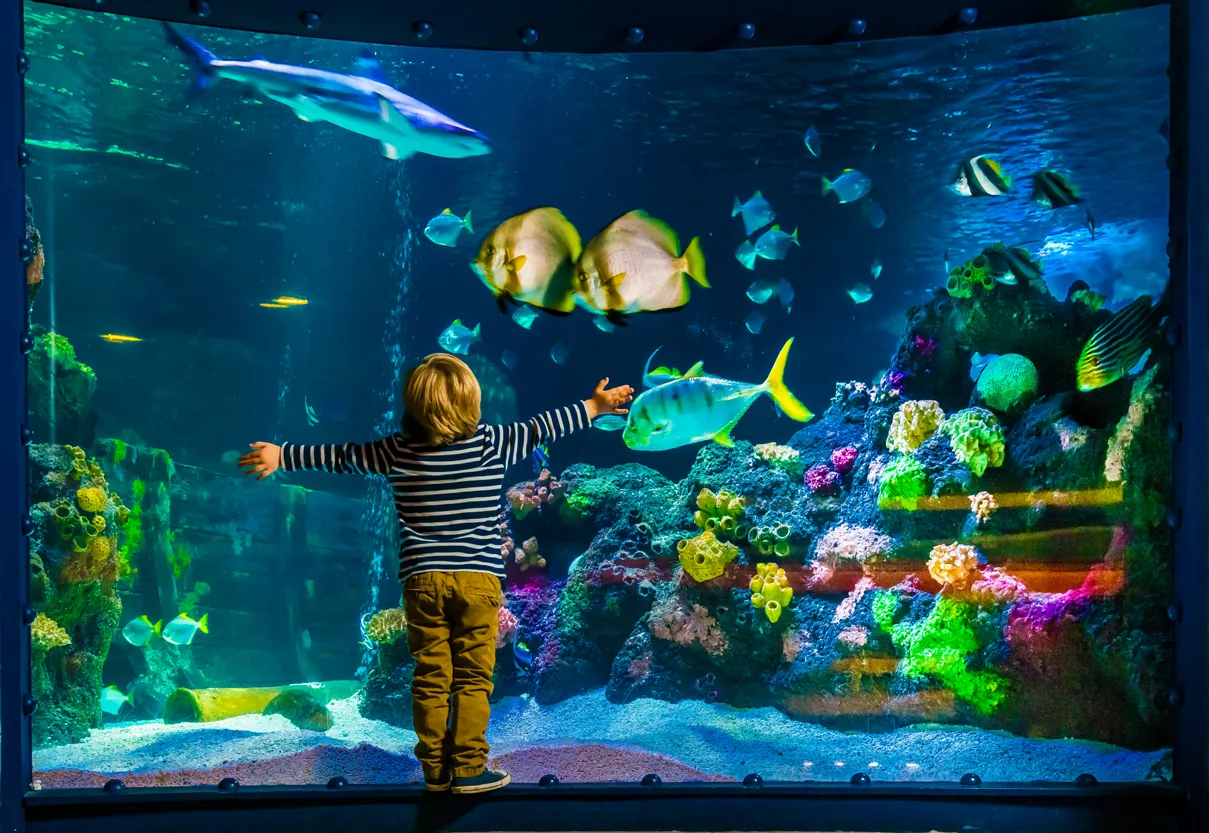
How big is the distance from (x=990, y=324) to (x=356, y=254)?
7077 millimetres

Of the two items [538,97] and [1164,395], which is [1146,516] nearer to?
[1164,395]

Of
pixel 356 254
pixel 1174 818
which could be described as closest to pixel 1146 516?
pixel 1174 818

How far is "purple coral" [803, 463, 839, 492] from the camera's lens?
4801 mm

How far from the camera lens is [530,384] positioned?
9383 millimetres

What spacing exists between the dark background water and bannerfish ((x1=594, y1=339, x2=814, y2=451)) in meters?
0.93

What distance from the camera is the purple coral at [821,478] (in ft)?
15.8

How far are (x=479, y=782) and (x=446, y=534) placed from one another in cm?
95

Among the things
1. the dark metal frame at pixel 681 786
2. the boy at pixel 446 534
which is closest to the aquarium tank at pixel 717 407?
the dark metal frame at pixel 681 786

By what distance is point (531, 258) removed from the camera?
9.65 feet

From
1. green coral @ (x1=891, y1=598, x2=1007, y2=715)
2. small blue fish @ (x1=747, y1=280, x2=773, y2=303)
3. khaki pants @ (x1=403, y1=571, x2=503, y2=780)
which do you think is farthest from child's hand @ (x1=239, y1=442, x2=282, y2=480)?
small blue fish @ (x1=747, y1=280, x2=773, y2=303)

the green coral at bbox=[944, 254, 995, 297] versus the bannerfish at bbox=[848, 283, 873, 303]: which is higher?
the bannerfish at bbox=[848, 283, 873, 303]

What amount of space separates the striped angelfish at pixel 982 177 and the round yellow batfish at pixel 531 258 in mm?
2434

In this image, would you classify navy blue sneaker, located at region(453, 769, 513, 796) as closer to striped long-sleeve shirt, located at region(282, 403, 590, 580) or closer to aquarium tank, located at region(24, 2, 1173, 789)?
aquarium tank, located at region(24, 2, 1173, 789)

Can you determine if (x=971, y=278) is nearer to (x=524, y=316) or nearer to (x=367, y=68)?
(x=524, y=316)
